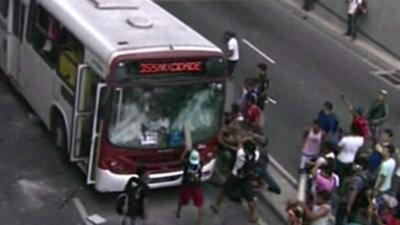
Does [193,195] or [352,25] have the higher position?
[193,195]

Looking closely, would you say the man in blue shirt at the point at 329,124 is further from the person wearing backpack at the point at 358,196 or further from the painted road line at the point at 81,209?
the painted road line at the point at 81,209

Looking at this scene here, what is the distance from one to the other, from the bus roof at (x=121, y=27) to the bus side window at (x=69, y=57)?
20 cm

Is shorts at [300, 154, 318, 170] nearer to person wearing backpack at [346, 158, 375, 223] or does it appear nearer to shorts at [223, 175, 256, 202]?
shorts at [223, 175, 256, 202]

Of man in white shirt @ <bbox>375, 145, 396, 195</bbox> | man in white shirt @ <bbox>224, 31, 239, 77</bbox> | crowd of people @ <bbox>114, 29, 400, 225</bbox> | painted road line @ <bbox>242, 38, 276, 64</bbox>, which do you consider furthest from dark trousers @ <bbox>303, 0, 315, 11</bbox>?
man in white shirt @ <bbox>375, 145, 396, 195</bbox>

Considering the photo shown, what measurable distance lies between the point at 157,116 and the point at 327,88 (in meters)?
8.52

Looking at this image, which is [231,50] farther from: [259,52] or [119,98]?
[119,98]

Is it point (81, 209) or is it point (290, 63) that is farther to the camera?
point (290, 63)

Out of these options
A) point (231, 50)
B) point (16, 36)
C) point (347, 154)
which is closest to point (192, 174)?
point (347, 154)

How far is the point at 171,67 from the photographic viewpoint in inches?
610

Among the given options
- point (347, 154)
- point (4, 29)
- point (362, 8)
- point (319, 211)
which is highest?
point (319, 211)

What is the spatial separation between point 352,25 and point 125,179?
A: 1294 centimetres

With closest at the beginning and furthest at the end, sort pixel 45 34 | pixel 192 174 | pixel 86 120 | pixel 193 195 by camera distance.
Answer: pixel 192 174, pixel 193 195, pixel 86 120, pixel 45 34

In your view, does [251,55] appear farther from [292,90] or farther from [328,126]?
[328,126]

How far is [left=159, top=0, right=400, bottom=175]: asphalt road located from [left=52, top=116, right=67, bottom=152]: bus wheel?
438cm
